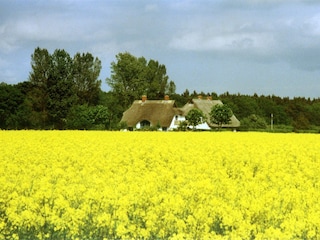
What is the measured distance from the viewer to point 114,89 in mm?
83375

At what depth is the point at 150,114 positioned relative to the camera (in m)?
72.7

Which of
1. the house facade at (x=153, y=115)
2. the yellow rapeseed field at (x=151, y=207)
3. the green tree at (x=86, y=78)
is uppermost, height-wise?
the green tree at (x=86, y=78)

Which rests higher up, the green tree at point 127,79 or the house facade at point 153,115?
the green tree at point 127,79

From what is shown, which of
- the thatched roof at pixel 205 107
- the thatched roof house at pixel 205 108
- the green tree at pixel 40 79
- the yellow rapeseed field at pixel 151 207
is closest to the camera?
the yellow rapeseed field at pixel 151 207

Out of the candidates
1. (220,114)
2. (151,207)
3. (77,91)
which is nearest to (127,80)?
(77,91)

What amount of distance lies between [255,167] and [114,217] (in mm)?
8033

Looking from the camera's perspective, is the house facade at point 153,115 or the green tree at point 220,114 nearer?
the house facade at point 153,115

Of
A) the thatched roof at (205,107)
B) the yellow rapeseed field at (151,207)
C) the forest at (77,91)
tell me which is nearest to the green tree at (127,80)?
the forest at (77,91)

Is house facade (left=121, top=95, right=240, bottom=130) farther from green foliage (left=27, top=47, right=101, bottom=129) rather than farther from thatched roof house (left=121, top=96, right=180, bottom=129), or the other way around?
green foliage (left=27, top=47, right=101, bottom=129)

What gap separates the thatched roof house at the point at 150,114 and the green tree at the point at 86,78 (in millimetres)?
6484

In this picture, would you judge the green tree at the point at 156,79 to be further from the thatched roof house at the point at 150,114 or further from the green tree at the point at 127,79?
the thatched roof house at the point at 150,114

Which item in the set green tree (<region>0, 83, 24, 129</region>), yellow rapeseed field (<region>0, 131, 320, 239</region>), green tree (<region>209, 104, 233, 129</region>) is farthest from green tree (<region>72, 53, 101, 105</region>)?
yellow rapeseed field (<region>0, 131, 320, 239</region>)

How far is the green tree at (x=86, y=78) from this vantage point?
7838 cm

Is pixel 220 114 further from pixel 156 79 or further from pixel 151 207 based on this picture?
pixel 151 207
